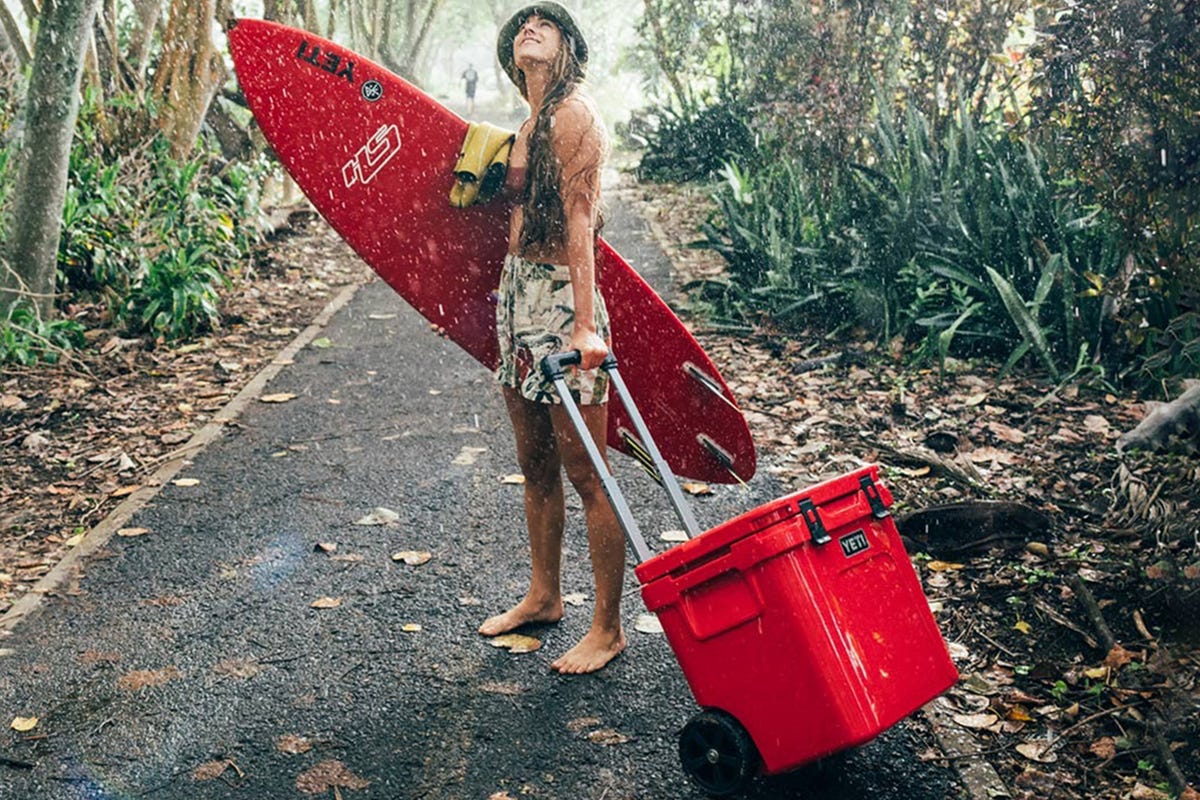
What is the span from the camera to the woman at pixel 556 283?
342 cm

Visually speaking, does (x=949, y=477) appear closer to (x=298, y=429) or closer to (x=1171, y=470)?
(x=1171, y=470)

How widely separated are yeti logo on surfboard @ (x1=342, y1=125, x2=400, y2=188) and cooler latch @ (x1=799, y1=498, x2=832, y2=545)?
235 cm

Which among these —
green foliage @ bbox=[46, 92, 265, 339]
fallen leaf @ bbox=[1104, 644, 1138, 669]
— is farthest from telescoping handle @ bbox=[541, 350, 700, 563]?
green foliage @ bbox=[46, 92, 265, 339]

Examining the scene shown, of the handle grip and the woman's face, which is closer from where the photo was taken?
the handle grip

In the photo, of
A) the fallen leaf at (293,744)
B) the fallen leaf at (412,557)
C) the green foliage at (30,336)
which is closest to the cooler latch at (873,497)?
the fallen leaf at (293,744)

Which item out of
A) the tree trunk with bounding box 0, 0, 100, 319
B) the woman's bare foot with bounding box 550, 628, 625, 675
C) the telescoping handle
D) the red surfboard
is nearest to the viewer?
the telescoping handle

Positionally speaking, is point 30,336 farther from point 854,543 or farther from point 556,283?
point 854,543

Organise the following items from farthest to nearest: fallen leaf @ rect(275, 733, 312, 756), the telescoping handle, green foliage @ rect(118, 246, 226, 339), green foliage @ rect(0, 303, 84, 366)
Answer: green foliage @ rect(118, 246, 226, 339)
green foliage @ rect(0, 303, 84, 366)
fallen leaf @ rect(275, 733, 312, 756)
the telescoping handle

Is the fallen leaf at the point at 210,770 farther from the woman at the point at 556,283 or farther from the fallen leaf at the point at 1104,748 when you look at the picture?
the fallen leaf at the point at 1104,748

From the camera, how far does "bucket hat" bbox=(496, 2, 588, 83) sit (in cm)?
342

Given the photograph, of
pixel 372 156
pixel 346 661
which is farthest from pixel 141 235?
pixel 346 661

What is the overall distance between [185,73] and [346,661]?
22.3 ft

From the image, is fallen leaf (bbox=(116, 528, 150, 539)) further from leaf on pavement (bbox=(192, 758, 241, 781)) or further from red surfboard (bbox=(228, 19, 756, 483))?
leaf on pavement (bbox=(192, 758, 241, 781))

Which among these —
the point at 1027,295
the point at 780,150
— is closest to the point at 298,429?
the point at 1027,295
